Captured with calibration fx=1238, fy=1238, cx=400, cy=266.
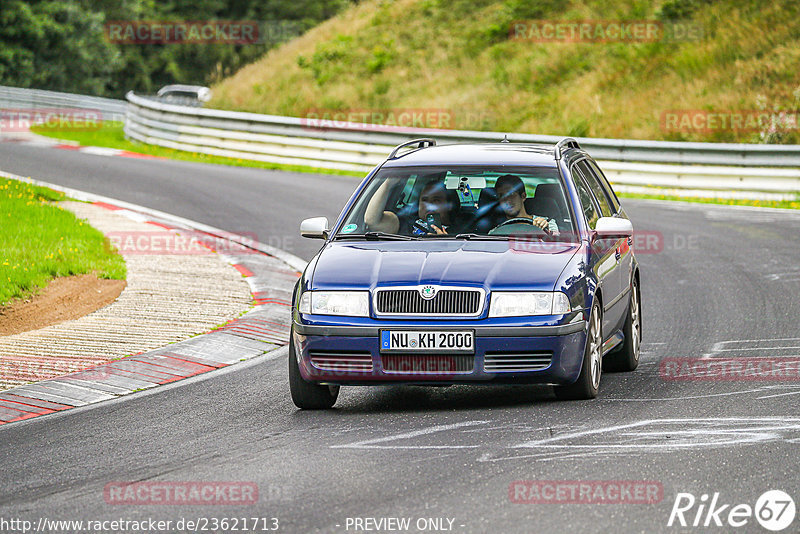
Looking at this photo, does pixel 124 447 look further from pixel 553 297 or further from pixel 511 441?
pixel 553 297

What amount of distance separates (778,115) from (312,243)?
12.0 m

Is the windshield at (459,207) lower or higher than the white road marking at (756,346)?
higher

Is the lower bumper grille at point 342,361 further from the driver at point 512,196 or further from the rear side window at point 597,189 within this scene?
the rear side window at point 597,189

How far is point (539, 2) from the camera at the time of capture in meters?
36.4

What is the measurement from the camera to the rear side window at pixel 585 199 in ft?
29.8

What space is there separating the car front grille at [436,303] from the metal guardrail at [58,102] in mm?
34335

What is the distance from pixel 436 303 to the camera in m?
7.64

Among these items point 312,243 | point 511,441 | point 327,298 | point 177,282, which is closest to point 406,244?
point 327,298

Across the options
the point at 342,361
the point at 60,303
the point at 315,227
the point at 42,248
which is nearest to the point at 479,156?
the point at 315,227

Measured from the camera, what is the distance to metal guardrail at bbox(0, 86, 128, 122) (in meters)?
41.0

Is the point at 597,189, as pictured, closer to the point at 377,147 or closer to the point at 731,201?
the point at 731,201

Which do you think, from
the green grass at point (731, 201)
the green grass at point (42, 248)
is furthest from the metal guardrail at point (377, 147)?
the green grass at point (42, 248)

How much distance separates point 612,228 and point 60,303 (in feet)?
19.8

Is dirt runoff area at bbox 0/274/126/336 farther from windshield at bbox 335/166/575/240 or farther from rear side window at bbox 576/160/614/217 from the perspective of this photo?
rear side window at bbox 576/160/614/217
